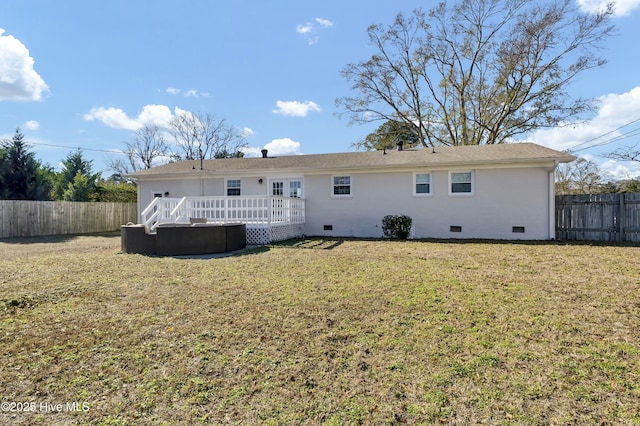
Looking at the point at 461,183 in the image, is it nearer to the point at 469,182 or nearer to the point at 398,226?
the point at 469,182

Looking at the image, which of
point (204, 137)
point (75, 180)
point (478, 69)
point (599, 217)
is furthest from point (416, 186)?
point (204, 137)

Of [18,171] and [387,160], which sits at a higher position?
[18,171]

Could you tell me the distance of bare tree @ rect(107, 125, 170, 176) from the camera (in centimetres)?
3572

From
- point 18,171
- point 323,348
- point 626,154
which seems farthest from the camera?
point 18,171

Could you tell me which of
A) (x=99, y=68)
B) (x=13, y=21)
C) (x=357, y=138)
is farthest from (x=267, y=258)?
(x=357, y=138)

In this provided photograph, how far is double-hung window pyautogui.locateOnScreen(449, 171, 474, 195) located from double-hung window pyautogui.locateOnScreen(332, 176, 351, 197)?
3764mm

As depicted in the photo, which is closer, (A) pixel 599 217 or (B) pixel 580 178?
(A) pixel 599 217

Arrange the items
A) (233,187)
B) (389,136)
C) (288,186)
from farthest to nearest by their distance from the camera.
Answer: (389,136) → (233,187) → (288,186)

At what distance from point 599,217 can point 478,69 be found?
14.6 meters

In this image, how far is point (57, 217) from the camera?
622 inches

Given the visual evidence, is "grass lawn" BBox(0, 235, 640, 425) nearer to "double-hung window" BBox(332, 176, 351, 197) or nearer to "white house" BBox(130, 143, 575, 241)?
"white house" BBox(130, 143, 575, 241)

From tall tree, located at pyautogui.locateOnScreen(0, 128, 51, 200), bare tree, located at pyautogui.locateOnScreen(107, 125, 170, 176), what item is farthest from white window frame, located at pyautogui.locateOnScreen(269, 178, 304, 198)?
bare tree, located at pyautogui.locateOnScreen(107, 125, 170, 176)

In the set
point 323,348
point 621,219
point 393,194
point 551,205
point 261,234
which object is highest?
point 393,194

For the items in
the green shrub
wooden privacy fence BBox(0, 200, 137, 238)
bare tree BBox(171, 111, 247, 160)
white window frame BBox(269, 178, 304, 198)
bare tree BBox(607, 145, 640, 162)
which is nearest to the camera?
the green shrub
